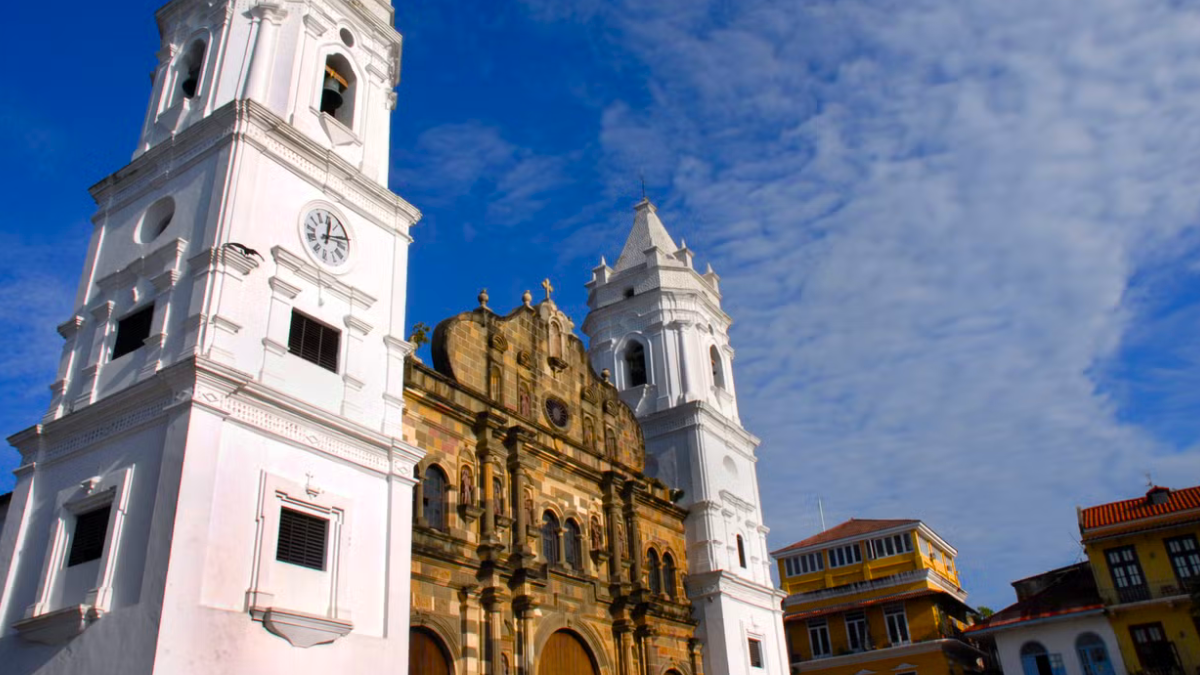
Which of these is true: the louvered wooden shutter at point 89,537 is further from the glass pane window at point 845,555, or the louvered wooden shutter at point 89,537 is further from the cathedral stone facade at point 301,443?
the glass pane window at point 845,555

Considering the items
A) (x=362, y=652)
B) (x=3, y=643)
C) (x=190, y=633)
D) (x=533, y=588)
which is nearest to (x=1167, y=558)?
(x=533, y=588)

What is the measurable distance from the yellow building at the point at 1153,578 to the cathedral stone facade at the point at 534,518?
16.5 meters

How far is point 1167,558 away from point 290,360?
3083cm

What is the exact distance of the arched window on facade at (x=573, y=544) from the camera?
78.0 feet

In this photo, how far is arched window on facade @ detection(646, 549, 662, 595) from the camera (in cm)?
2664

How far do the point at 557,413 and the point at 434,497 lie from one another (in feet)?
20.4

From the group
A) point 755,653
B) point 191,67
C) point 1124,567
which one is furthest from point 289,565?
point 1124,567

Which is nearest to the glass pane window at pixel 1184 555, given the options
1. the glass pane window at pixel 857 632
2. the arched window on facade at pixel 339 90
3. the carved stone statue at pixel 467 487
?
the glass pane window at pixel 857 632

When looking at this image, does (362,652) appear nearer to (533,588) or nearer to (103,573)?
(103,573)

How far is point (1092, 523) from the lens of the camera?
35.2 m

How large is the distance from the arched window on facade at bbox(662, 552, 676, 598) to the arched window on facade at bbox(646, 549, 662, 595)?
0.24 metres

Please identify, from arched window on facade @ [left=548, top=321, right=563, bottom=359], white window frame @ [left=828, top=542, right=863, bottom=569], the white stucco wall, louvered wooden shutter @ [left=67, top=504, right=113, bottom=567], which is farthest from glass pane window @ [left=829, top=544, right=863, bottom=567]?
louvered wooden shutter @ [left=67, top=504, right=113, bottom=567]

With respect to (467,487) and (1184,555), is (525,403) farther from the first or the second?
(1184,555)

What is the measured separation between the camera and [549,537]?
23.2 meters
